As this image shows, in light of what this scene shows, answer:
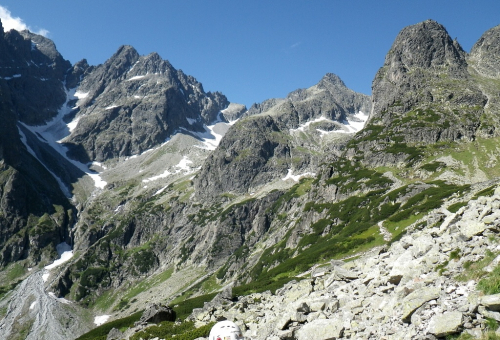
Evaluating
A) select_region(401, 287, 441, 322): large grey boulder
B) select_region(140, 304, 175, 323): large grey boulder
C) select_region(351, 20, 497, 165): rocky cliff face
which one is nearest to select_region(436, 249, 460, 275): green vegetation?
select_region(401, 287, 441, 322): large grey boulder

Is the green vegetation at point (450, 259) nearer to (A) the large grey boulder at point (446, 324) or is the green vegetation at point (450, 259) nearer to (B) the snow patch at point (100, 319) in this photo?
(A) the large grey boulder at point (446, 324)

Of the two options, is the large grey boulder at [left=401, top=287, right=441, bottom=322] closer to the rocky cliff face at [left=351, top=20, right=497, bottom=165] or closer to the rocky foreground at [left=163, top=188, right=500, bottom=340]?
the rocky foreground at [left=163, top=188, right=500, bottom=340]

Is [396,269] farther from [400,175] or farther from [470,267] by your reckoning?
[400,175]

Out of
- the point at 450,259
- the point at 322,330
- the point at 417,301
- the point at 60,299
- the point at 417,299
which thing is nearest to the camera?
the point at 417,301

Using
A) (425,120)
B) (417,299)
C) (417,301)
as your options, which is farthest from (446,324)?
(425,120)

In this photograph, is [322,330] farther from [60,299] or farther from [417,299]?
[60,299]

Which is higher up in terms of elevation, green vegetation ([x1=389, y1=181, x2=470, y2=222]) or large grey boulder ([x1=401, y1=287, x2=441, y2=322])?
Result: large grey boulder ([x1=401, y1=287, x2=441, y2=322])

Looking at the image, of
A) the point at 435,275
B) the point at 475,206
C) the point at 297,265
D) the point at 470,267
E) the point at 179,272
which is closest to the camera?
the point at 470,267

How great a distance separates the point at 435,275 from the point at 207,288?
14708cm

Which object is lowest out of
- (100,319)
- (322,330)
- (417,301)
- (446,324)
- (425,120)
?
(100,319)

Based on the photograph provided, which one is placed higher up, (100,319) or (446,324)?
(446,324)

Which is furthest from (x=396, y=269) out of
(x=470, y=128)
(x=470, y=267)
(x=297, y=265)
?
(x=470, y=128)

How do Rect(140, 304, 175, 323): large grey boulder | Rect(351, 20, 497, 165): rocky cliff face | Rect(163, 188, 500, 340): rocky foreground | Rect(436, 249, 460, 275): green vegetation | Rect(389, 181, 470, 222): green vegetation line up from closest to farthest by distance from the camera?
Rect(163, 188, 500, 340): rocky foreground, Rect(436, 249, 460, 275): green vegetation, Rect(140, 304, 175, 323): large grey boulder, Rect(389, 181, 470, 222): green vegetation, Rect(351, 20, 497, 165): rocky cliff face

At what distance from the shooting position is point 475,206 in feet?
76.4
